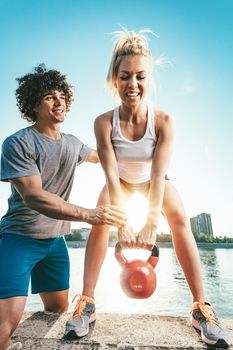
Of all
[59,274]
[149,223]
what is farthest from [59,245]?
[149,223]

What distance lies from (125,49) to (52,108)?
93cm

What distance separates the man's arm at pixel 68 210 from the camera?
8.73ft

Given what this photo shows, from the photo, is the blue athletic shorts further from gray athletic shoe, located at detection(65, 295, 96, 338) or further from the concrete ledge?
gray athletic shoe, located at detection(65, 295, 96, 338)

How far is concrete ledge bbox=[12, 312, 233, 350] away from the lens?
245 centimetres

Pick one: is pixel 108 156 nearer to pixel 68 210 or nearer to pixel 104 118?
pixel 104 118

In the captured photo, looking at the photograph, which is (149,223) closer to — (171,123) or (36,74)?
(171,123)

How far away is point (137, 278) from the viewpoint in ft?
8.50

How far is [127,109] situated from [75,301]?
1.87 metres

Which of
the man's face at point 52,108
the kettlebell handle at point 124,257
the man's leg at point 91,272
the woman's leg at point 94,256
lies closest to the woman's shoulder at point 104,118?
the man's face at point 52,108

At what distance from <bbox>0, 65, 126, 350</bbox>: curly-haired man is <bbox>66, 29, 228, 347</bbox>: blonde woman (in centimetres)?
33

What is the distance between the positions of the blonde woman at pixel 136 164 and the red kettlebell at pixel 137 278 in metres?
0.16

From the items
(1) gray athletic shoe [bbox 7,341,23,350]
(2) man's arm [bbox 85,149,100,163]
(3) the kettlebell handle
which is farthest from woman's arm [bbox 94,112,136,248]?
(1) gray athletic shoe [bbox 7,341,23,350]

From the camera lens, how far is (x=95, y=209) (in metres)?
2.70

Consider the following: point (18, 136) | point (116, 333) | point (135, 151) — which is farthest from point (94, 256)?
point (18, 136)
